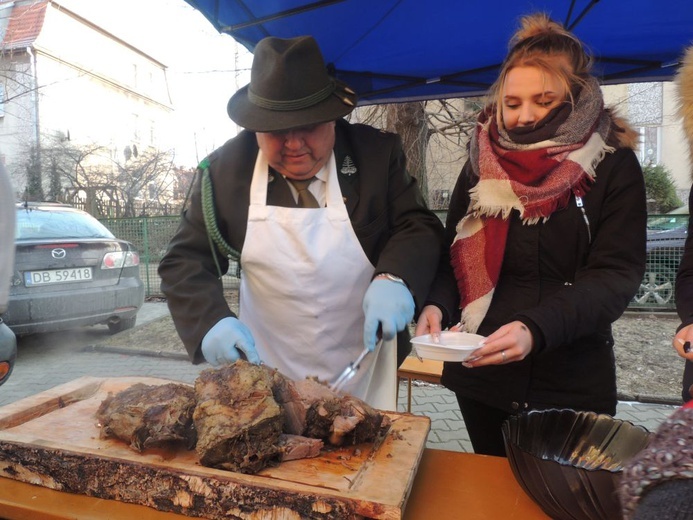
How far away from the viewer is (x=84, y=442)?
1363mm

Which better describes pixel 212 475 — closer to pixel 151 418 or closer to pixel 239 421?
pixel 239 421

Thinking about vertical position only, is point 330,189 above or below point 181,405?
above

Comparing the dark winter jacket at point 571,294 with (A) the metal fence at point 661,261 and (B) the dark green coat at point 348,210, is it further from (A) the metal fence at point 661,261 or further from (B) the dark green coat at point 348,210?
(A) the metal fence at point 661,261

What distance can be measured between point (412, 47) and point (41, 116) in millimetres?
18266

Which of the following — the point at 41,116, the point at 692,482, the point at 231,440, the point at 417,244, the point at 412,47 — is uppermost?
the point at 41,116

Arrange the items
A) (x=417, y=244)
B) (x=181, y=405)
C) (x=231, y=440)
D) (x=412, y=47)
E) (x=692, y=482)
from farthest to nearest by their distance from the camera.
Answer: (x=412, y=47) < (x=417, y=244) < (x=181, y=405) < (x=231, y=440) < (x=692, y=482)

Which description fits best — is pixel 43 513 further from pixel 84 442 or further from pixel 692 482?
pixel 692 482

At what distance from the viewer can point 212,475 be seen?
114 cm

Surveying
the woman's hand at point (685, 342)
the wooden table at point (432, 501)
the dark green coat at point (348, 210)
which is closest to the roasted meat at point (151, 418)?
the wooden table at point (432, 501)

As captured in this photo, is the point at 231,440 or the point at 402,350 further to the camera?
the point at 402,350

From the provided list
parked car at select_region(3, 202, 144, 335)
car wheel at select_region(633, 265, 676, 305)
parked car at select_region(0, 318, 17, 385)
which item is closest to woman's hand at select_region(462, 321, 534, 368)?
parked car at select_region(0, 318, 17, 385)

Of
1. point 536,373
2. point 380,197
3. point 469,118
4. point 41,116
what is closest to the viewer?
point 536,373

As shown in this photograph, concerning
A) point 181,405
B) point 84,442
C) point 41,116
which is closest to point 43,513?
point 84,442

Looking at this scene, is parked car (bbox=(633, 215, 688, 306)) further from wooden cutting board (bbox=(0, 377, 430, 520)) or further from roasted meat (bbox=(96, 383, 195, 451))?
roasted meat (bbox=(96, 383, 195, 451))
